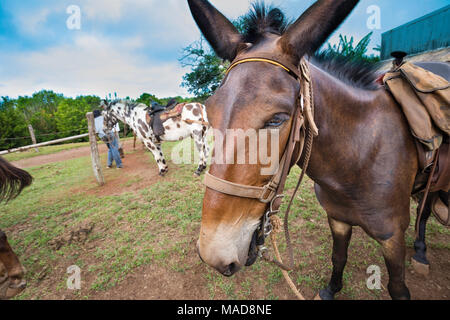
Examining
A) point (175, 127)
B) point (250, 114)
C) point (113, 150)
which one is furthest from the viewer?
point (113, 150)

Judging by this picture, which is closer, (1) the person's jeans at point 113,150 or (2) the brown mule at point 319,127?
(2) the brown mule at point 319,127

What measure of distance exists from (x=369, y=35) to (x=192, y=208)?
4.42 m

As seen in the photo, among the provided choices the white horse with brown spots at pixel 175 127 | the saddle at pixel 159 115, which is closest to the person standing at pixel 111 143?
the white horse with brown spots at pixel 175 127

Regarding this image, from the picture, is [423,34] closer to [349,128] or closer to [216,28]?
[349,128]

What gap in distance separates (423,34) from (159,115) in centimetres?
1246

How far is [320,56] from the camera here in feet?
4.77

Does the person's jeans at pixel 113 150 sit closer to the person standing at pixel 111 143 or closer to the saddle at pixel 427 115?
the person standing at pixel 111 143

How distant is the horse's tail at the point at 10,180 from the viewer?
245 cm

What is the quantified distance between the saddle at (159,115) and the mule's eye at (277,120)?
572 cm

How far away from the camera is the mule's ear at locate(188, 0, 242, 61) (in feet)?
4.25

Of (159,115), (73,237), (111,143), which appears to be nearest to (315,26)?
(73,237)

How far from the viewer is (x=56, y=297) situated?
2451 millimetres
